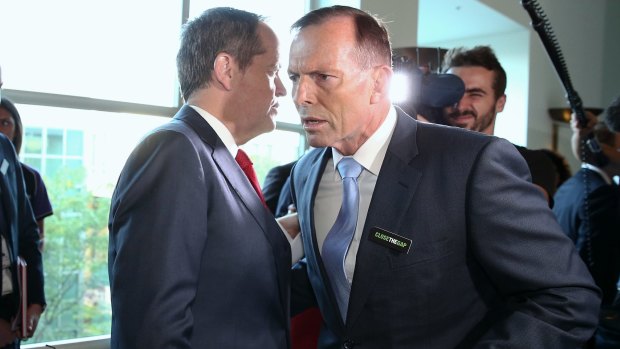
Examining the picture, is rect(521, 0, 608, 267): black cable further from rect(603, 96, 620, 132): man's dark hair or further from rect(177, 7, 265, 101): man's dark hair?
rect(177, 7, 265, 101): man's dark hair

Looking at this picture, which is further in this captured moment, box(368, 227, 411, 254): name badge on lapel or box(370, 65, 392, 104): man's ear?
box(370, 65, 392, 104): man's ear

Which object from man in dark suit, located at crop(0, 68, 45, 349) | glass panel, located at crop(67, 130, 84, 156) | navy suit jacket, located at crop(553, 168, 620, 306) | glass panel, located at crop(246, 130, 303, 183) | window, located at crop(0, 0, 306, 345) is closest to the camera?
man in dark suit, located at crop(0, 68, 45, 349)

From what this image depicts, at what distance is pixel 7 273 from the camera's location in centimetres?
201

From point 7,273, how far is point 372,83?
1.52m

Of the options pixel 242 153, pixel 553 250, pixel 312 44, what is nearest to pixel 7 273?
pixel 242 153

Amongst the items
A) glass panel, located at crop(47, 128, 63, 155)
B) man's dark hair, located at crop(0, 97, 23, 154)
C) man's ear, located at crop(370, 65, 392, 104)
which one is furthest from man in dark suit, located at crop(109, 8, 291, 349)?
glass panel, located at crop(47, 128, 63, 155)

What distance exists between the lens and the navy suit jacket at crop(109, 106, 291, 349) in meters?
1.05

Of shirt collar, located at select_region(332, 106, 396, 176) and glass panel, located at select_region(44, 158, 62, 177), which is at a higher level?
shirt collar, located at select_region(332, 106, 396, 176)

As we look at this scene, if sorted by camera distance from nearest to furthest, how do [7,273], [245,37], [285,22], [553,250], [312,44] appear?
[553,250] → [312,44] → [245,37] → [7,273] → [285,22]

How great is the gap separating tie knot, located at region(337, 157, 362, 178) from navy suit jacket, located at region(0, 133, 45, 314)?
1335 mm

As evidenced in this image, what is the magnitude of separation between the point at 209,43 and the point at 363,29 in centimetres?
40

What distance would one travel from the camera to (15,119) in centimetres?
266

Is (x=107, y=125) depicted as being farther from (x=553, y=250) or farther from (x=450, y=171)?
(x=553, y=250)

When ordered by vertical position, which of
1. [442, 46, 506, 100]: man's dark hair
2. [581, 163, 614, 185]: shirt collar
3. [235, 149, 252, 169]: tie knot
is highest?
[442, 46, 506, 100]: man's dark hair
